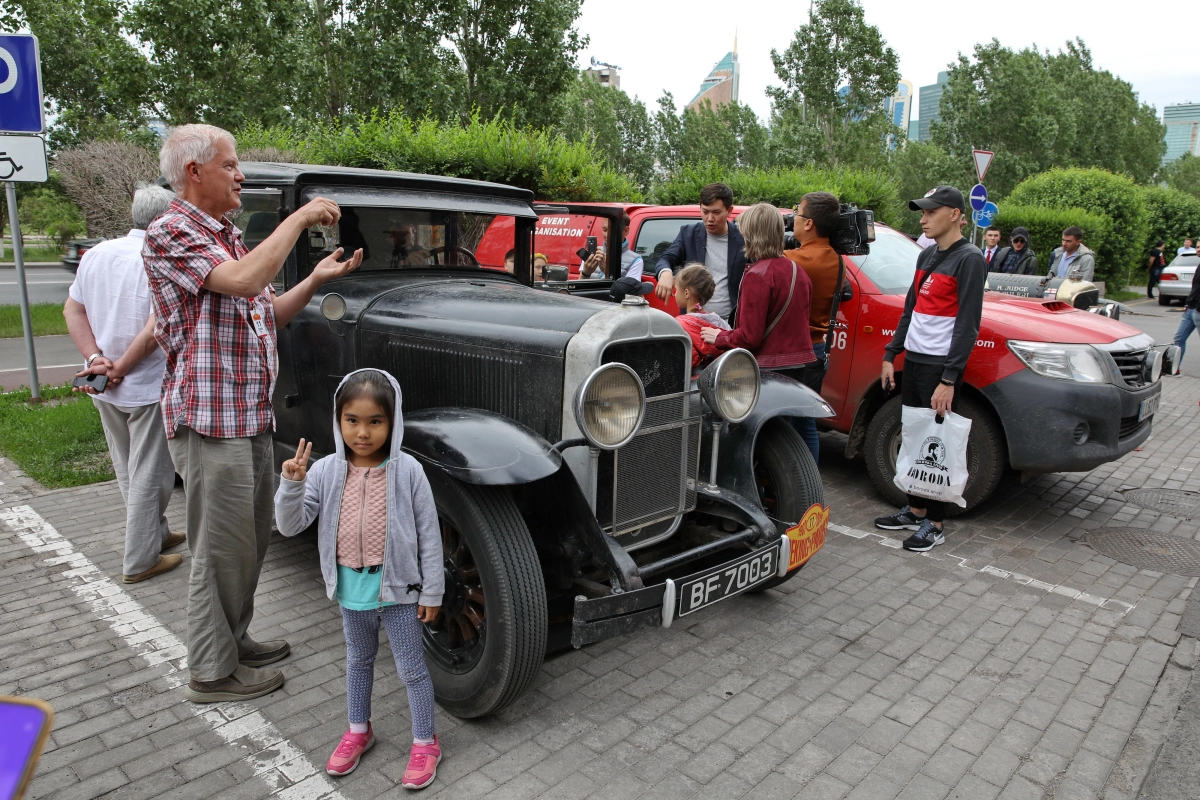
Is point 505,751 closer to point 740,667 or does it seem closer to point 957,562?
point 740,667

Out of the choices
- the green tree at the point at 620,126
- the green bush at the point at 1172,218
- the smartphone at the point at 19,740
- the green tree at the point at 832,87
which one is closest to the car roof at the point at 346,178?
the smartphone at the point at 19,740

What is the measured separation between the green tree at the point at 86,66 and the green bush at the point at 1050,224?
65.4ft

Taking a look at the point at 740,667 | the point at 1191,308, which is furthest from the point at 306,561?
the point at 1191,308

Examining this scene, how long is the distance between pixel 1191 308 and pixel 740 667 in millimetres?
9698

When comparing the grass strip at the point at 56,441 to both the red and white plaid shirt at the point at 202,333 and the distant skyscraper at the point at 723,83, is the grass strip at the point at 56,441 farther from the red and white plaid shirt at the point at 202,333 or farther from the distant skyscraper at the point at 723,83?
the distant skyscraper at the point at 723,83

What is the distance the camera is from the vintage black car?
2.82 meters

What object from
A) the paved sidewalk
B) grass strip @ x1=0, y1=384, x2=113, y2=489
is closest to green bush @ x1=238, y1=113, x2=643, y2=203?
grass strip @ x1=0, y1=384, x2=113, y2=489

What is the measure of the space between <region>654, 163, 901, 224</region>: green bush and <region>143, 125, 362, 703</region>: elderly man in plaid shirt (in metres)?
10.9

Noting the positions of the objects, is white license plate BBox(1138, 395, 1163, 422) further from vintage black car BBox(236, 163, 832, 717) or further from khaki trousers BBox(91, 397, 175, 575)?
khaki trousers BBox(91, 397, 175, 575)

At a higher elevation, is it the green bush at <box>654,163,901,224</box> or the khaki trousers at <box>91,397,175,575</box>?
the green bush at <box>654,163,901,224</box>

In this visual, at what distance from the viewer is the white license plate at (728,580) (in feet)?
9.64

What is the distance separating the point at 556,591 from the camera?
3.21 m

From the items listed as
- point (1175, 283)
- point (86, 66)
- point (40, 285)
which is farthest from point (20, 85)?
point (1175, 283)

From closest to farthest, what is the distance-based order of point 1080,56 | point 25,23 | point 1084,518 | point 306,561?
point 306,561, point 1084,518, point 25,23, point 1080,56
